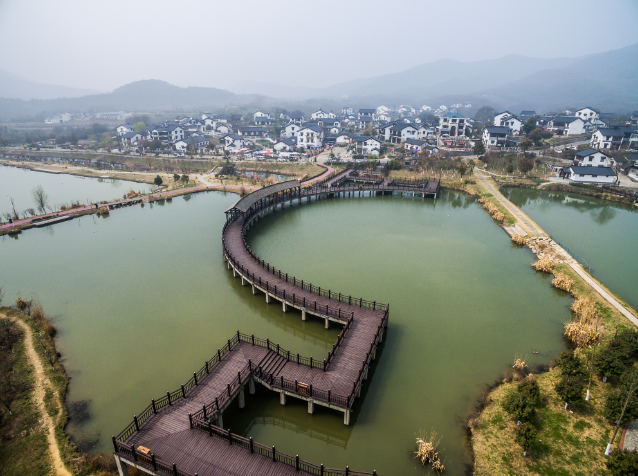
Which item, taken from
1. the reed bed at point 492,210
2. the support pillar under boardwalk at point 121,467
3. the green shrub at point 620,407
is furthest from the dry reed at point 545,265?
the support pillar under boardwalk at point 121,467

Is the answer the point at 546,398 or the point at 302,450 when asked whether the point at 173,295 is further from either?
the point at 546,398

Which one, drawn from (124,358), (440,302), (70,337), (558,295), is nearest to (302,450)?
(124,358)

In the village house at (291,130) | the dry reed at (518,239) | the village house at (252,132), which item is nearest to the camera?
the dry reed at (518,239)

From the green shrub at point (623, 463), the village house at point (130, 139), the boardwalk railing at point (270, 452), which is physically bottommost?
the boardwalk railing at point (270, 452)

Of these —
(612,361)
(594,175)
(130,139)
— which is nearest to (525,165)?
(594,175)

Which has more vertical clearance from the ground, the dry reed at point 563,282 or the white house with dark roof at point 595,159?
the white house with dark roof at point 595,159

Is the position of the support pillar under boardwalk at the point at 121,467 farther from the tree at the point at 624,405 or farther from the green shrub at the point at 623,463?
the tree at the point at 624,405

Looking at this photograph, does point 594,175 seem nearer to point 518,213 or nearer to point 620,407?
point 518,213
